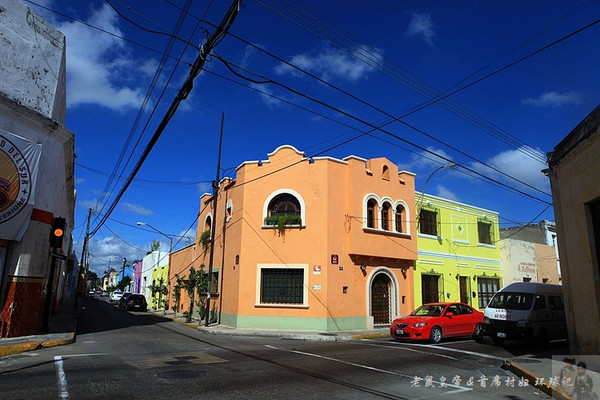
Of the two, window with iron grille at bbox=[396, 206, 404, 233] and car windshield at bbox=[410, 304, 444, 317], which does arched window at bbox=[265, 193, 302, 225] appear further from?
car windshield at bbox=[410, 304, 444, 317]

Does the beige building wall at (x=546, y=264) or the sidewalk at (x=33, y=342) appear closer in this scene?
the sidewalk at (x=33, y=342)

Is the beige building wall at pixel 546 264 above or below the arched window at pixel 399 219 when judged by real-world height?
below

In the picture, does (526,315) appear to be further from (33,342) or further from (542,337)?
(33,342)

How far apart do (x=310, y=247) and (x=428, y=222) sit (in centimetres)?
915

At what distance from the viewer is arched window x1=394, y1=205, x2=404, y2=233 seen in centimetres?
2244

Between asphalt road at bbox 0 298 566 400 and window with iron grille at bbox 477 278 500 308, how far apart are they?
14.4 meters

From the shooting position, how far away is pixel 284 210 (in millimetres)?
20141

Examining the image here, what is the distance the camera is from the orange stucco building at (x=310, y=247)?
1878cm

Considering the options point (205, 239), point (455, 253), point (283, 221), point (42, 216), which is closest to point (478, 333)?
point (283, 221)

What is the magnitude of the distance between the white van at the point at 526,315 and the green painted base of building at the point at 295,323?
6472 millimetres

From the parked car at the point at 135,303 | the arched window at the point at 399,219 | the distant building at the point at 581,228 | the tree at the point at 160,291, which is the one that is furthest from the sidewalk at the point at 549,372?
the parked car at the point at 135,303

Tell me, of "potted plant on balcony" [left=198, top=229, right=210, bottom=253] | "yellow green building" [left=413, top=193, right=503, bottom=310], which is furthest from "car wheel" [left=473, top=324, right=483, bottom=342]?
"potted plant on balcony" [left=198, top=229, right=210, bottom=253]

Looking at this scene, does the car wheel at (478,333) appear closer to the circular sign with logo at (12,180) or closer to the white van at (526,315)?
the white van at (526,315)

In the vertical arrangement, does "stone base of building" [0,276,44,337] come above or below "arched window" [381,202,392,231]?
below
